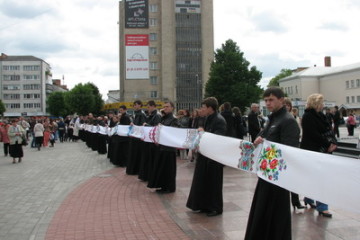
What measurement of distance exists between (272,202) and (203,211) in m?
2.47

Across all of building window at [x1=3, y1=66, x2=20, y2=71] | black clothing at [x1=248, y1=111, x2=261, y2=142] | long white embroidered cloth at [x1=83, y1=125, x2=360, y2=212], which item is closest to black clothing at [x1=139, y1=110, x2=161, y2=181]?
long white embroidered cloth at [x1=83, y1=125, x2=360, y2=212]

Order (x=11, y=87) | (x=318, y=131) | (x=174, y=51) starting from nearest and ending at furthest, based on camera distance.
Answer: (x=318, y=131) → (x=174, y=51) → (x=11, y=87)

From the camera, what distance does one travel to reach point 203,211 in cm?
655

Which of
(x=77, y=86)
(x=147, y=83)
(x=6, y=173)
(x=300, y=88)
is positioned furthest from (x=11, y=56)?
(x=6, y=173)

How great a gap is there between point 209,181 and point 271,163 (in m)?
2.03

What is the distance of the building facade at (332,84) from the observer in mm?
74125

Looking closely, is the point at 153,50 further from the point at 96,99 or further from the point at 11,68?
the point at 11,68

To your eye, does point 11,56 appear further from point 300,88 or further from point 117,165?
point 117,165

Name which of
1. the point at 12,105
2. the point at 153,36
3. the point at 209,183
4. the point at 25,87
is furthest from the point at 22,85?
the point at 209,183

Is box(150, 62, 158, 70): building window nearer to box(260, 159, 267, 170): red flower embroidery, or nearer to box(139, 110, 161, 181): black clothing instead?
box(139, 110, 161, 181): black clothing

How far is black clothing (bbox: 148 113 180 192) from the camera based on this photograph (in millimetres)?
8203

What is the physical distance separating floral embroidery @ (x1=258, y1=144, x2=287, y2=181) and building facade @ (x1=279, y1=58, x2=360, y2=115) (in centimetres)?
6726

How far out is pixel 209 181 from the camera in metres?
6.30

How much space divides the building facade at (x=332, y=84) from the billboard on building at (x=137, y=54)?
105 ft
